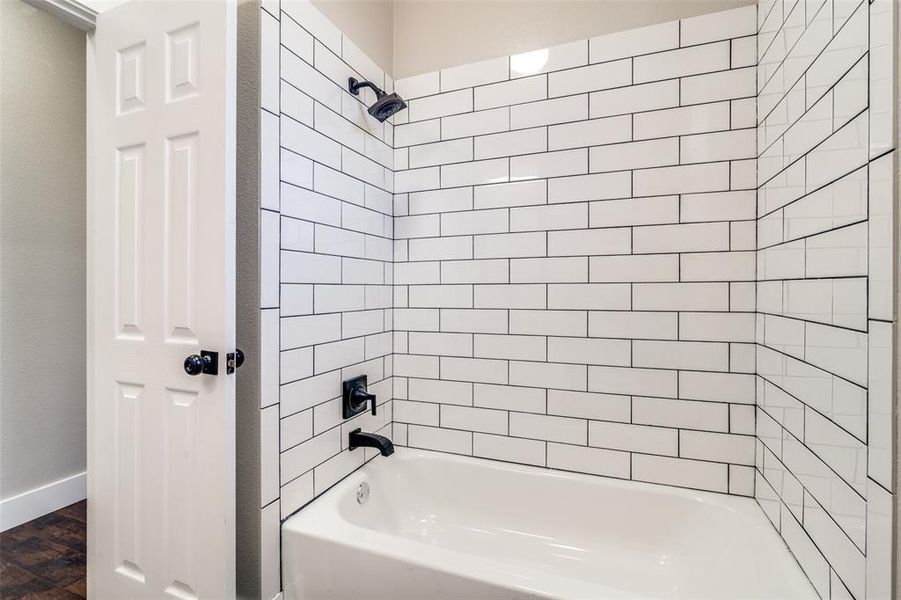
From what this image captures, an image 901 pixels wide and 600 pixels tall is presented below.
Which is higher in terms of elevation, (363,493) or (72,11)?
(72,11)

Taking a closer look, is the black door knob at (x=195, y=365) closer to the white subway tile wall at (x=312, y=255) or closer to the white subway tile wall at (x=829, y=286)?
the white subway tile wall at (x=312, y=255)

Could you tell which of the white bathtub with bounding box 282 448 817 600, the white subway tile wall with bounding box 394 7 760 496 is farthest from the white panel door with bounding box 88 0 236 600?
the white subway tile wall with bounding box 394 7 760 496

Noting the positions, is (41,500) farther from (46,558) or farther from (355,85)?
(355,85)

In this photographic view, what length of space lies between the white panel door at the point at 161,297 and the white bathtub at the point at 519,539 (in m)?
0.30

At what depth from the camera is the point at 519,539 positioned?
1.62 m

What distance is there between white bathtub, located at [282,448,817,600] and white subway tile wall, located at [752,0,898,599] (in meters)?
0.19

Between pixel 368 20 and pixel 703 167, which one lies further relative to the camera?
pixel 368 20

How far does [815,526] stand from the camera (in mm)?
971

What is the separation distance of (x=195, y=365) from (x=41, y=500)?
1.92 m

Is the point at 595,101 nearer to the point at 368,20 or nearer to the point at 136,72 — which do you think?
the point at 368,20

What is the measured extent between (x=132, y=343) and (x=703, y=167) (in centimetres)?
190

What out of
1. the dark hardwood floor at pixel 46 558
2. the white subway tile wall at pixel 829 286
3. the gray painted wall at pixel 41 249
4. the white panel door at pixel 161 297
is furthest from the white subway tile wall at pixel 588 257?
the gray painted wall at pixel 41 249

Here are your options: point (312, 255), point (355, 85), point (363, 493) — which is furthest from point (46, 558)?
point (355, 85)

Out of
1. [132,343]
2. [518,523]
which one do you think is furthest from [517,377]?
[132,343]
